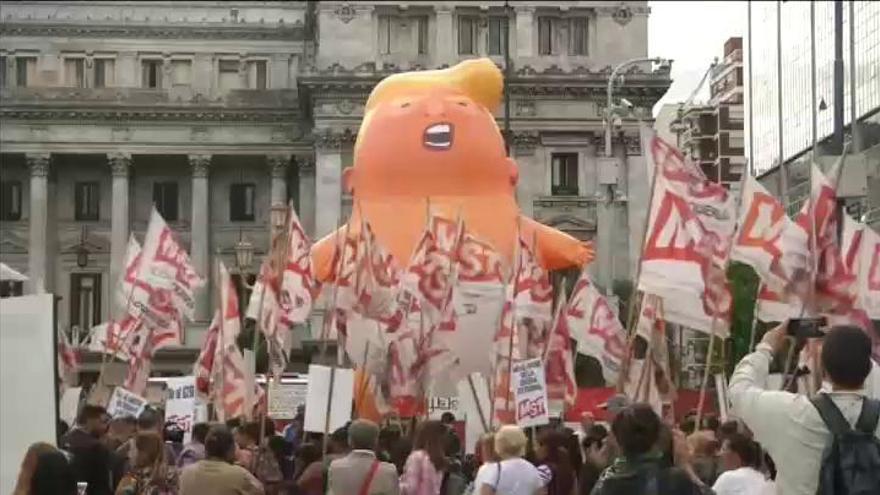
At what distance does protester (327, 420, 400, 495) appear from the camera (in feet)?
30.1

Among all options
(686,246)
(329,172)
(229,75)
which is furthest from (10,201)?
(686,246)

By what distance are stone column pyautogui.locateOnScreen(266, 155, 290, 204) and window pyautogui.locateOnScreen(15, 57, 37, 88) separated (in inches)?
359

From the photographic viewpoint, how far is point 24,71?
6438 centimetres

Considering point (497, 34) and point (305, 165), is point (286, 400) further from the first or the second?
point (305, 165)

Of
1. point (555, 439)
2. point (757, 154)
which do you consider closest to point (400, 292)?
point (555, 439)

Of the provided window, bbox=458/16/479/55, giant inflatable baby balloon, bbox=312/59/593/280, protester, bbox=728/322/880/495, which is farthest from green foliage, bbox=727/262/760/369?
protester, bbox=728/322/880/495

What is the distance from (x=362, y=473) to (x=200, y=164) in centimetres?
5461

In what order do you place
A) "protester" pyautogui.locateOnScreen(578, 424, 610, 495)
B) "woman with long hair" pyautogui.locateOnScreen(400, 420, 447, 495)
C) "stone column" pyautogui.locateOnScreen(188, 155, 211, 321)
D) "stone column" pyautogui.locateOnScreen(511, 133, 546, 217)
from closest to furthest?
1. "protester" pyautogui.locateOnScreen(578, 424, 610, 495)
2. "woman with long hair" pyautogui.locateOnScreen(400, 420, 447, 495)
3. "stone column" pyautogui.locateOnScreen(511, 133, 546, 217)
4. "stone column" pyautogui.locateOnScreen(188, 155, 211, 321)

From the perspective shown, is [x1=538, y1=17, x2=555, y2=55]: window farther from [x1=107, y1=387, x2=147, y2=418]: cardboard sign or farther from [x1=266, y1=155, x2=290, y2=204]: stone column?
[x1=107, y1=387, x2=147, y2=418]: cardboard sign

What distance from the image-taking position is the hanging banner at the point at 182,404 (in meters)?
18.7

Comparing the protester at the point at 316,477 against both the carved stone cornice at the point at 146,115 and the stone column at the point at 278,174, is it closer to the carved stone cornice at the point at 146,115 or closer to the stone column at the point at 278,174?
the carved stone cornice at the point at 146,115

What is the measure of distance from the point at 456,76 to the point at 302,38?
3884 centimetres

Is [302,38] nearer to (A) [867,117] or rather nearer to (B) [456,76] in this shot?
(A) [867,117]

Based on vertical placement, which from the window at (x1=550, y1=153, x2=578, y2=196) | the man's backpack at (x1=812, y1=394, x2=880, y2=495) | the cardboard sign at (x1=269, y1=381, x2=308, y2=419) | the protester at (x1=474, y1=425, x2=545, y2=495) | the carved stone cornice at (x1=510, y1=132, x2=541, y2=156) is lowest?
the cardboard sign at (x1=269, y1=381, x2=308, y2=419)
